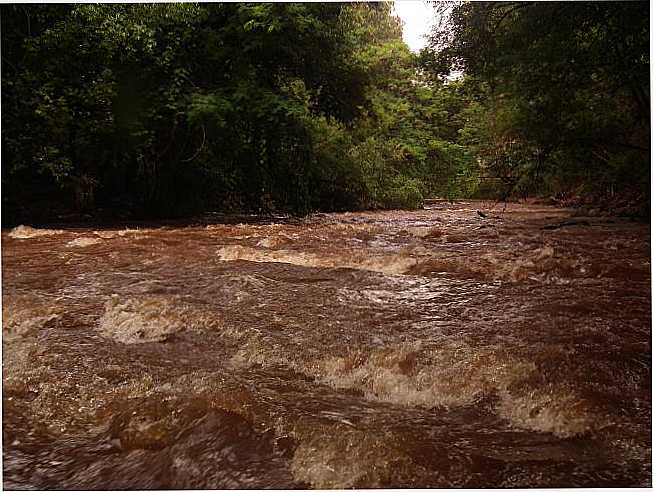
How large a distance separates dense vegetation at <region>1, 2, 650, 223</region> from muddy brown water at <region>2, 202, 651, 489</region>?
710 millimetres

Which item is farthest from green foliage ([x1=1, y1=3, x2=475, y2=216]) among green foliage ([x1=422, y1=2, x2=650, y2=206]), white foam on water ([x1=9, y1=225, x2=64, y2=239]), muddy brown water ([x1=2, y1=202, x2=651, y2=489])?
muddy brown water ([x1=2, y1=202, x2=651, y2=489])

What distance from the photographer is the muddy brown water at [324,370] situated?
4.37 feet

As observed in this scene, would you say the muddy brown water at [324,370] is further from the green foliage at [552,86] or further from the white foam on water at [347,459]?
the green foliage at [552,86]

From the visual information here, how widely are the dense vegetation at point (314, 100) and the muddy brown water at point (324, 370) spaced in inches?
27.9

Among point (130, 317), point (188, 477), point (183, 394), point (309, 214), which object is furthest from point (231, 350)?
point (309, 214)

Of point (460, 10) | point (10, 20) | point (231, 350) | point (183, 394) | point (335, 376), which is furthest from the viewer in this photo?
point (460, 10)

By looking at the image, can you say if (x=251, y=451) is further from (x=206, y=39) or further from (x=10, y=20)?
(x=206, y=39)

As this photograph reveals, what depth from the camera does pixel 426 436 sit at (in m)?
1.42

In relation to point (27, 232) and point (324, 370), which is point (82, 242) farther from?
point (324, 370)

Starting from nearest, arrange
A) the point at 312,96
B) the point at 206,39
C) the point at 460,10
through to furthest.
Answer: the point at 460,10
the point at 206,39
the point at 312,96

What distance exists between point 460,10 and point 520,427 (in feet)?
8.06

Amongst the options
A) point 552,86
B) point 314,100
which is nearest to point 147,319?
point 552,86

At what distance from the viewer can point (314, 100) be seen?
5.03m

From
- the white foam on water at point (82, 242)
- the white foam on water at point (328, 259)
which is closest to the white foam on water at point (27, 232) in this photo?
the white foam on water at point (82, 242)
